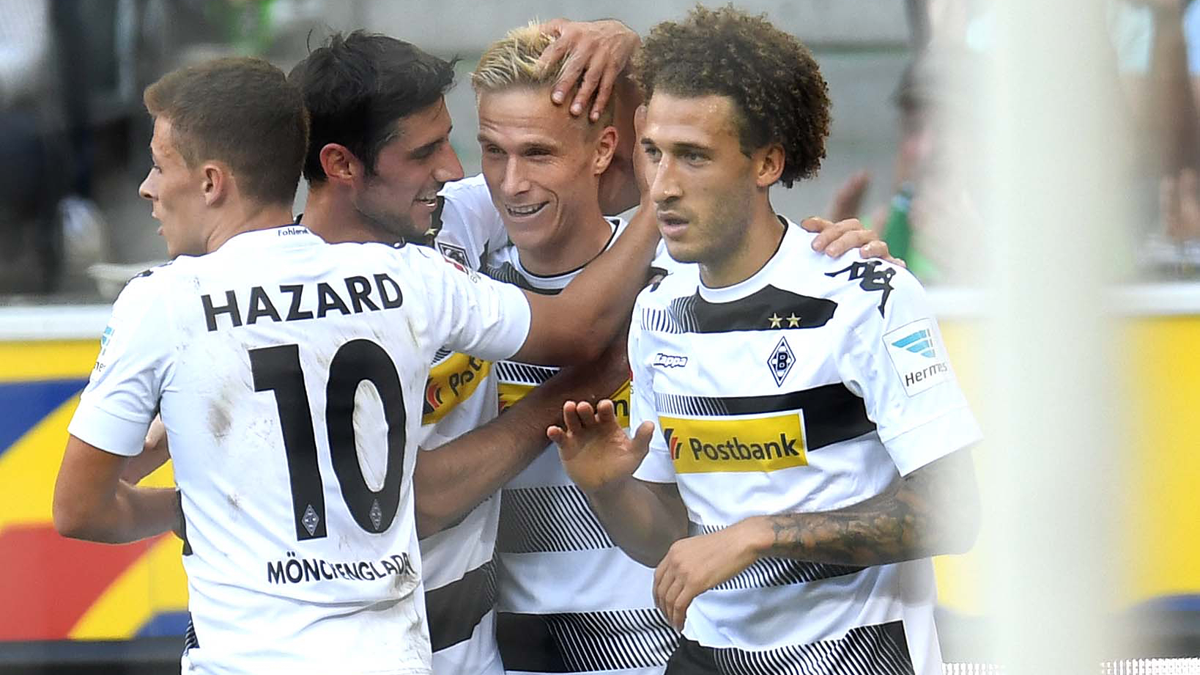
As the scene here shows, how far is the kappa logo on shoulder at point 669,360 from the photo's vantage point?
161 centimetres

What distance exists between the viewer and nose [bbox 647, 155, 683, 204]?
158 centimetres

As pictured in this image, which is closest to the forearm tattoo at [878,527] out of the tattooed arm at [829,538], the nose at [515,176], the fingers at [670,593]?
the tattooed arm at [829,538]

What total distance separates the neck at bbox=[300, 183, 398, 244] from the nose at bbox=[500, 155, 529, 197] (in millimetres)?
171

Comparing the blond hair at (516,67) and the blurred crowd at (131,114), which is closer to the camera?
the blurred crowd at (131,114)

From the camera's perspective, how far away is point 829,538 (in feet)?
4.88

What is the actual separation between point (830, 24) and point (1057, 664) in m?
1.20

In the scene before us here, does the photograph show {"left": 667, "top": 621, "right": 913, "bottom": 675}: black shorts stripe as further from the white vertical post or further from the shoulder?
the white vertical post

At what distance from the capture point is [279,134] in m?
1.57

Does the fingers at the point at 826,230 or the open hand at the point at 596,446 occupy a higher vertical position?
the fingers at the point at 826,230

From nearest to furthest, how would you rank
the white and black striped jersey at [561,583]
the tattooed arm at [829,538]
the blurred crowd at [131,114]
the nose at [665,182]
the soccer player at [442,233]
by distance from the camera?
the blurred crowd at [131,114]
the tattooed arm at [829,538]
the nose at [665,182]
the soccer player at [442,233]
the white and black striped jersey at [561,583]

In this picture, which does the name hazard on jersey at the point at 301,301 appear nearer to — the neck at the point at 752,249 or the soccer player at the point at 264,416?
the soccer player at the point at 264,416

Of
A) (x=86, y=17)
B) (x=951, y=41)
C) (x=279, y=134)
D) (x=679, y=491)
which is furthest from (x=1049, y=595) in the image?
(x=86, y=17)

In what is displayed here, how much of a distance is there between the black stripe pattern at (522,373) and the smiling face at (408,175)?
20cm

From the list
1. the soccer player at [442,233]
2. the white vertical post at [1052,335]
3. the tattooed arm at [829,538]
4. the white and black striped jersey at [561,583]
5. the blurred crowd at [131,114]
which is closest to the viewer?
the white vertical post at [1052,335]
